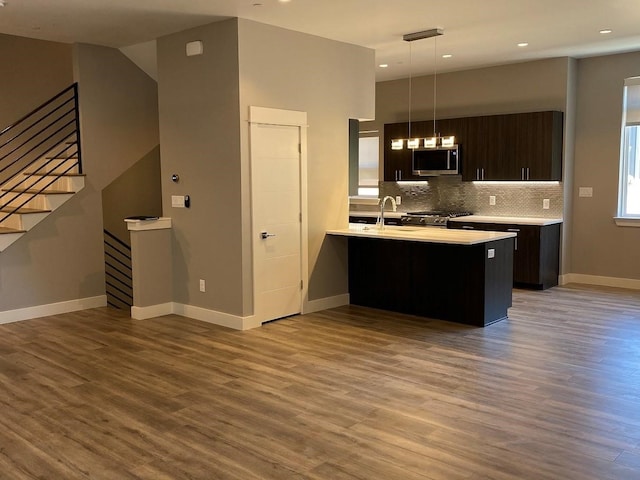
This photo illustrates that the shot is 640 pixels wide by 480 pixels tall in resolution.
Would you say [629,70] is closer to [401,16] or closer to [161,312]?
[401,16]

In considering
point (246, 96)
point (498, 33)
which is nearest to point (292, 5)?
point (246, 96)

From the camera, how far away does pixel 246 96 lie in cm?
579

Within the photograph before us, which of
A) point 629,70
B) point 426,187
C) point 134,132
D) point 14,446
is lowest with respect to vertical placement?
point 14,446

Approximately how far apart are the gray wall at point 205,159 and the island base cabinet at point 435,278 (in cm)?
164

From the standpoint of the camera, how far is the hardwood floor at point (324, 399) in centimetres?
323

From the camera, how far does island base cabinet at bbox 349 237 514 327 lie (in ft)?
19.6

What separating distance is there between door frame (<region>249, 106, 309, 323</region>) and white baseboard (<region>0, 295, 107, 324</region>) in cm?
229

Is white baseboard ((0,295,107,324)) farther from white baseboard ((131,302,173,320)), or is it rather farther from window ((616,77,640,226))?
window ((616,77,640,226))

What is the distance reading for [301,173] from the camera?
21.0 feet

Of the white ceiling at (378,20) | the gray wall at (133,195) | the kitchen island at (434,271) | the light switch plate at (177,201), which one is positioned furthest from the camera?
the gray wall at (133,195)

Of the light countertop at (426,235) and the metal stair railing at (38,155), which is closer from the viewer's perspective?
the light countertop at (426,235)

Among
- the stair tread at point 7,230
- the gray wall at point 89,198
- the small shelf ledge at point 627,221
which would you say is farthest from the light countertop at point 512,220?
the stair tread at point 7,230

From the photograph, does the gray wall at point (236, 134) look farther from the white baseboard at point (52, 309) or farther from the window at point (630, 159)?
the window at point (630, 159)

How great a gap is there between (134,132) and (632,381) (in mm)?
5929
